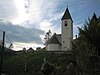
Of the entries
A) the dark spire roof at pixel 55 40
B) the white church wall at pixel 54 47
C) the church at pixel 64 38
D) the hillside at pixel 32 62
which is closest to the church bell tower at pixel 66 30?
the church at pixel 64 38

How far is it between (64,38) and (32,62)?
18.0 metres

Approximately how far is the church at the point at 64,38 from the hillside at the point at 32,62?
8562 mm

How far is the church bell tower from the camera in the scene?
2862 inches

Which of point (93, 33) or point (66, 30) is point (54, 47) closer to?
point (66, 30)

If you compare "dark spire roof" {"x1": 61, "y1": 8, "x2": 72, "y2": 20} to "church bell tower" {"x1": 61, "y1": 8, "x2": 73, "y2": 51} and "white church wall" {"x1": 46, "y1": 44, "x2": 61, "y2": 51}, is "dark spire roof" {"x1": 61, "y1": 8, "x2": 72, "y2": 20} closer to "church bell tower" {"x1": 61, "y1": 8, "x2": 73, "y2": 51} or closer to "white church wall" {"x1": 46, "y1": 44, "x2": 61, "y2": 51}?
"church bell tower" {"x1": 61, "y1": 8, "x2": 73, "y2": 51}

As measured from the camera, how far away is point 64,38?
73.1m

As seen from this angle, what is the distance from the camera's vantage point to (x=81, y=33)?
178 feet

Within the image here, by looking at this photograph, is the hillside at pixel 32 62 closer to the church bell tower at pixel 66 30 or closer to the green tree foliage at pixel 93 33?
the green tree foliage at pixel 93 33

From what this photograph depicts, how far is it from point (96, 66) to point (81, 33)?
13.9m

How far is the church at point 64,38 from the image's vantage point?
72756 millimetres

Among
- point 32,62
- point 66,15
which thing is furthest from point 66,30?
point 32,62

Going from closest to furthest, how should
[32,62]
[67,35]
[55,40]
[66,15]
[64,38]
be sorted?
[32,62]
[64,38]
[67,35]
[55,40]
[66,15]

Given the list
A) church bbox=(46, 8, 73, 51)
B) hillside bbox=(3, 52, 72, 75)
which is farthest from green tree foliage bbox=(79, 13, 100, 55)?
church bbox=(46, 8, 73, 51)

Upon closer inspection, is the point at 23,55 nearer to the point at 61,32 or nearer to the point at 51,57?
the point at 51,57
